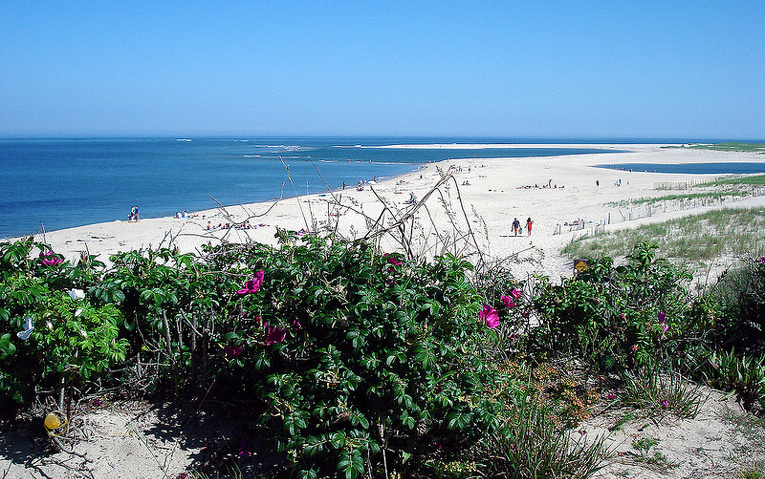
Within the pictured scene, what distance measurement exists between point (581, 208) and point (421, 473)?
24820mm

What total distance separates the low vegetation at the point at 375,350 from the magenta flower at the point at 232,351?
0.01 meters

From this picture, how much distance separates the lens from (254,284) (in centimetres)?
309

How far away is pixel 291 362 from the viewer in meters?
2.88

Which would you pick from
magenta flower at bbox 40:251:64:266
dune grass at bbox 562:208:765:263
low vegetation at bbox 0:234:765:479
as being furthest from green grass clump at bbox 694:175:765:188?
magenta flower at bbox 40:251:64:266

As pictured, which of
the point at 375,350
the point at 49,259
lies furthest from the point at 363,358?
the point at 49,259

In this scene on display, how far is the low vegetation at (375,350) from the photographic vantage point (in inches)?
99.2

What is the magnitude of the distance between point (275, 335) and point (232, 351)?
1.44 ft

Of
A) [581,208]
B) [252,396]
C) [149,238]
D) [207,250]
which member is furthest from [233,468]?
[581,208]

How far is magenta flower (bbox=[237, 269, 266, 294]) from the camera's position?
308 cm

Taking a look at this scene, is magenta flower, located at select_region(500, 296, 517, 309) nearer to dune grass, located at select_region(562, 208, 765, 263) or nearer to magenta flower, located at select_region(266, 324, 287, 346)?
magenta flower, located at select_region(266, 324, 287, 346)

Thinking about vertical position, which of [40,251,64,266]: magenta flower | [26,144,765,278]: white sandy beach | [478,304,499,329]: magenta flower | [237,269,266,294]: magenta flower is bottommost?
[26,144,765,278]: white sandy beach

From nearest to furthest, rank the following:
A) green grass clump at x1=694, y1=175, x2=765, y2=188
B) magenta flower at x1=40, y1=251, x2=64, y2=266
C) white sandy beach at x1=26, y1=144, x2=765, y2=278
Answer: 1. magenta flower at x1=40, y1=251, x2=64, y2=266
2. white sandy beach at x1=26, y1=144, x2=765, y2=278
3. green grass clump at x1=694, y1=175, x2=765, y2=188

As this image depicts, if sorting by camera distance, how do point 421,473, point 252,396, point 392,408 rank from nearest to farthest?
1. point 392,408
2. point 421,473
3. point 252,396

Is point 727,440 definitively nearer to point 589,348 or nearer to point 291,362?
point 589,348
